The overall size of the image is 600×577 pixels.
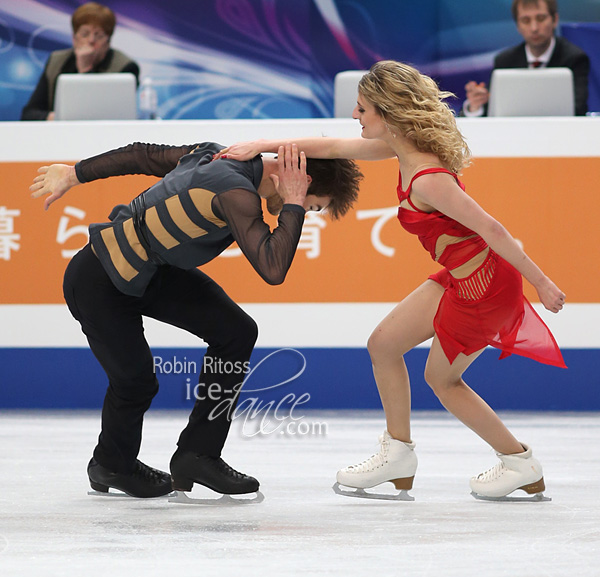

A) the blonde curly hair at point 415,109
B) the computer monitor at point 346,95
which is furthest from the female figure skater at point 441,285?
the computer monitor at point 346,95

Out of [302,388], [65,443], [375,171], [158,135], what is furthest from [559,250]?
[65,443]

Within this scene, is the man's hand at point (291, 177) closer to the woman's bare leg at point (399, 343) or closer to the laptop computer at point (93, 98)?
the woman's bare leg at point (399, 343)

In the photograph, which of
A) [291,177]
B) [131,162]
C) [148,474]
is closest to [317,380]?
[148,474]

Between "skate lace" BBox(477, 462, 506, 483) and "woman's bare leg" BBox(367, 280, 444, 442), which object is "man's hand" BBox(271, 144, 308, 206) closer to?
"woman's bare leg" BBox(367, 280, 444, 442)

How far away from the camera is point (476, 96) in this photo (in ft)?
16.6

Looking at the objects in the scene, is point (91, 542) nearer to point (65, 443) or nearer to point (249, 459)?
point (249, 459)

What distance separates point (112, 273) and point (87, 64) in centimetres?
324

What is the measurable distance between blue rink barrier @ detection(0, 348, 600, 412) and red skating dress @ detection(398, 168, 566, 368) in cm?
192

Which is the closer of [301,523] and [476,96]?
[301,523]

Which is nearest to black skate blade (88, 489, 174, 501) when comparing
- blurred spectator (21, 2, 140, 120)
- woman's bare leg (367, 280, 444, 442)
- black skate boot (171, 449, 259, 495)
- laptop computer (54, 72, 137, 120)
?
black skate boot (171, 449, 259, 495)

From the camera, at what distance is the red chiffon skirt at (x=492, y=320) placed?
2.43m

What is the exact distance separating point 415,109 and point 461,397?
0.78 meters

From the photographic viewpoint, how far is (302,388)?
4469 mm

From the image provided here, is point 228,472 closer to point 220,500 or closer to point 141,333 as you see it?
point 220,500
